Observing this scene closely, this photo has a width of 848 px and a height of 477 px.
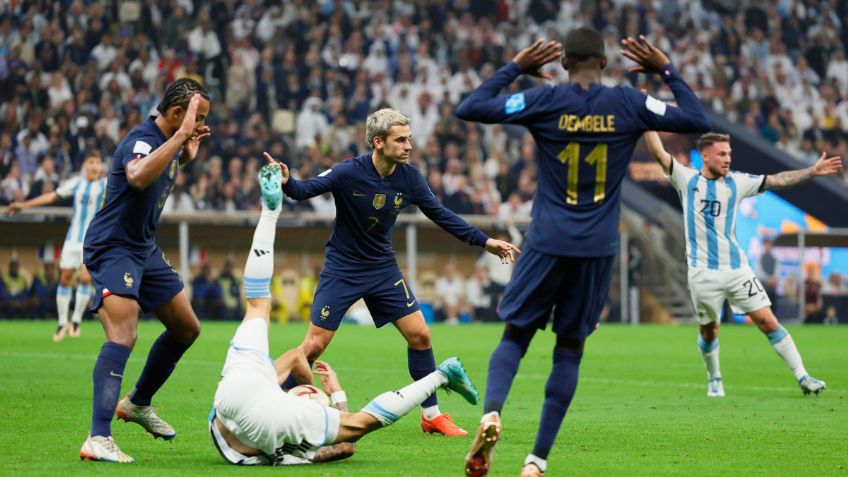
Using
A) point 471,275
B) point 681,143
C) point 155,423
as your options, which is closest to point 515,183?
point 471,275

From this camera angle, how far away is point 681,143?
32906mm

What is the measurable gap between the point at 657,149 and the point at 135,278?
548cm

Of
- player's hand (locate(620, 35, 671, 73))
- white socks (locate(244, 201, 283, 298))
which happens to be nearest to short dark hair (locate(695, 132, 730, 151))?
player's hand (locate(620, 35, 671, 73))

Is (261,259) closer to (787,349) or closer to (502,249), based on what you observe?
(502,249)

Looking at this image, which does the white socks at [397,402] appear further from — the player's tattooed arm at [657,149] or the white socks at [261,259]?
the player's tattooed arm at [657,149]

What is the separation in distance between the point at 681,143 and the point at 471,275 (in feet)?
23.7

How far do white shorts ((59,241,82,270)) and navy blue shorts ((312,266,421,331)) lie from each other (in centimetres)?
1047

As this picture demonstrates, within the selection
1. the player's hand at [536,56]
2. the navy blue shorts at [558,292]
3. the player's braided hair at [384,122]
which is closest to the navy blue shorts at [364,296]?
the player's braided hair at [384,122]

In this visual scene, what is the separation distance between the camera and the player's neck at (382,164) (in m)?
9.60

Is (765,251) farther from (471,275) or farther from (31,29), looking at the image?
(31,29)

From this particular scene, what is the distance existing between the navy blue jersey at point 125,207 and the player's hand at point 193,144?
25 cm

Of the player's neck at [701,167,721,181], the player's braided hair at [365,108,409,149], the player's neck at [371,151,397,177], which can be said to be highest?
the player's braided hair at [365,108,409,149]

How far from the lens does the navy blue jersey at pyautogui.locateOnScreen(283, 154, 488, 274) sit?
9578 millimetres

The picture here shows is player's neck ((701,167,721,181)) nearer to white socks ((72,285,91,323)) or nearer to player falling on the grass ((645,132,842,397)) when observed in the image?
player falling on the grass ((645,132,842,397))
